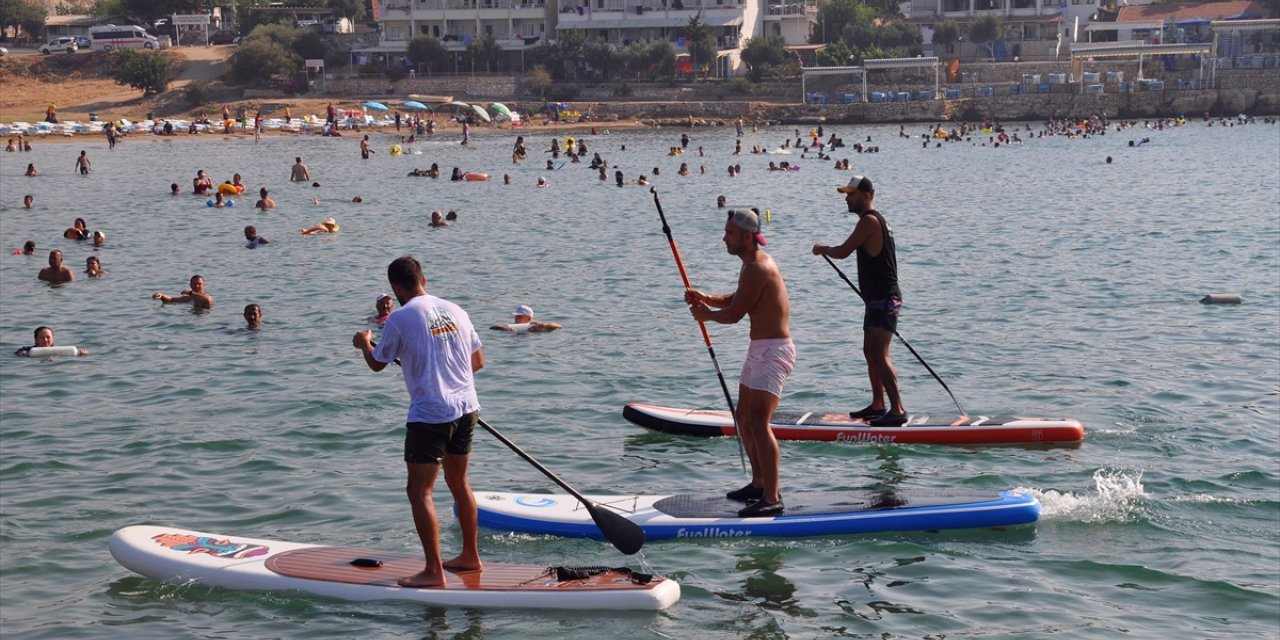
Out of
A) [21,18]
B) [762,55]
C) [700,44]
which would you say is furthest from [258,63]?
[762,55]

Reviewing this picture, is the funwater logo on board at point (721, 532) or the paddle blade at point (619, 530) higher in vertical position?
the paddle blade at point (619, 530)

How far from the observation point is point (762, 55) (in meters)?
115

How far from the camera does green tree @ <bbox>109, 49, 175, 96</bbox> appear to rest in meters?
106

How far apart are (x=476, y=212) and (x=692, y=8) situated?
3332 inches

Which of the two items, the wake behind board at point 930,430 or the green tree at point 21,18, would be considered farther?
the green tree at point 21,18

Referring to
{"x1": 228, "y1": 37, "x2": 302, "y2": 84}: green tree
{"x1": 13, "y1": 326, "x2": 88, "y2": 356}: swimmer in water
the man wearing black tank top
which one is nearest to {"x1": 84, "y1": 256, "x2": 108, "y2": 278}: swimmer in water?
{"x1": 13, "y1": 326, "x2": 88, "y2": 356}: swimmer in water

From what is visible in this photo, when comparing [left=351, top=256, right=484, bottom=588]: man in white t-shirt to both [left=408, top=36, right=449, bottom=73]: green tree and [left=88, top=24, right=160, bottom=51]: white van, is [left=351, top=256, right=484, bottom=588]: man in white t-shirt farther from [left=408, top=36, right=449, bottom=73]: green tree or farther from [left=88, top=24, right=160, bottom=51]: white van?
[left=88, top=24, right=160, bottom=51]: white van

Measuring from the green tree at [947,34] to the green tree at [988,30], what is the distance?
1.42m

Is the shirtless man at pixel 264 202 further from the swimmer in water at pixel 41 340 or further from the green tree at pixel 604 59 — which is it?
the green tree at pixel 604 59

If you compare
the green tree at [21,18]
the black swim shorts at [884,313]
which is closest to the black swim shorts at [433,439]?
the black swim shorts at [884,313]

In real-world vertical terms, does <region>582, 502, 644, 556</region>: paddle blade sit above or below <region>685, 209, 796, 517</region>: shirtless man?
below

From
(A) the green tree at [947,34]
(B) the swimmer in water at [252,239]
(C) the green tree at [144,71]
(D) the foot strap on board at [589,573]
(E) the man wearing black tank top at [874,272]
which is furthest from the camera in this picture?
(A) the green tree at [947,34]

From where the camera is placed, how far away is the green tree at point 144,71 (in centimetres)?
10644

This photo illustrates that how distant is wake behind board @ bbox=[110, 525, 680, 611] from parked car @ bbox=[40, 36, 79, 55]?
125291 millimetres
